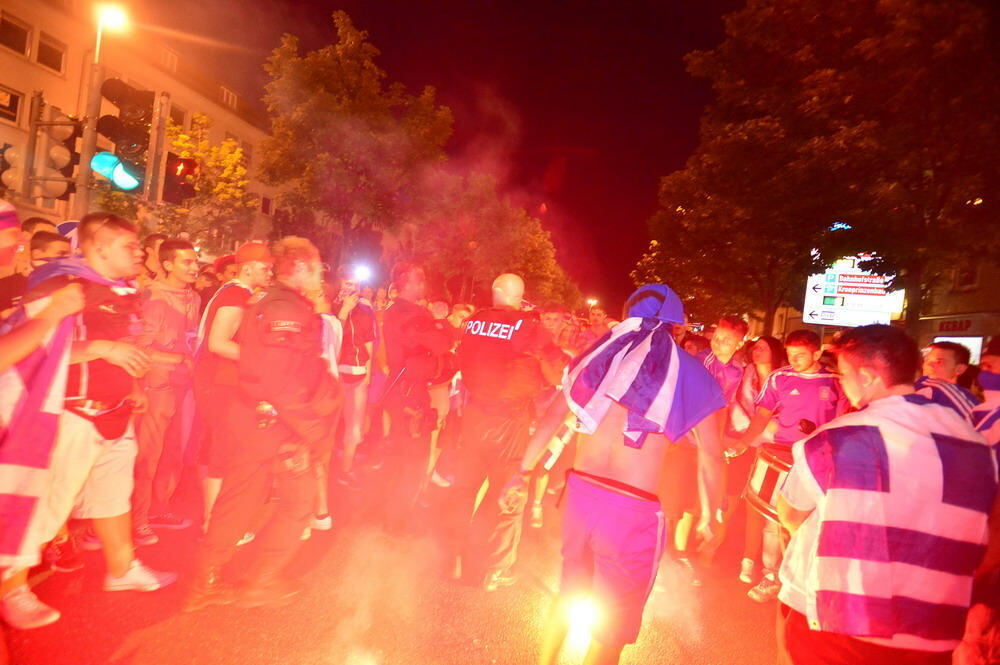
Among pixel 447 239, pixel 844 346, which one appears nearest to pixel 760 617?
pixel 844 346

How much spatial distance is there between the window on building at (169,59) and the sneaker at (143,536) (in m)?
35.3

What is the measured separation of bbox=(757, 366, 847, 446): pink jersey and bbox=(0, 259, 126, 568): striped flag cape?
4.64 meters

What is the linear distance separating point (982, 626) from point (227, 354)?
413 centimetres

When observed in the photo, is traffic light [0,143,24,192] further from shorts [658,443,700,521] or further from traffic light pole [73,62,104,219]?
shorts [658,443,700,521]

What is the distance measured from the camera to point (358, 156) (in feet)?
88.6

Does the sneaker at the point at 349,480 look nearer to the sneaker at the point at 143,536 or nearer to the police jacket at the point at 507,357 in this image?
the sneaker at the point at 143,536

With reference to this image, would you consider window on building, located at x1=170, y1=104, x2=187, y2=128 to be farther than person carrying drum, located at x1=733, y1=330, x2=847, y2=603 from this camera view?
Yes

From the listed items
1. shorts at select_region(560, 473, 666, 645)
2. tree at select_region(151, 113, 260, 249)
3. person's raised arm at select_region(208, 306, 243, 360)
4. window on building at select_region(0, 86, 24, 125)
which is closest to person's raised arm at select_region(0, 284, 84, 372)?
person's raised arm at select_region(208, 306, 243, 360)

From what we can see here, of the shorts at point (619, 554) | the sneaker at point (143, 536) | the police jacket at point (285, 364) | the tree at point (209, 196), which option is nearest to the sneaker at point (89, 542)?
the sneaker at point (143, 536)

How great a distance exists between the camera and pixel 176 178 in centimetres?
697

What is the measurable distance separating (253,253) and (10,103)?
27.5m

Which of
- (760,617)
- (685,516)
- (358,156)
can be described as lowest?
(760,617)

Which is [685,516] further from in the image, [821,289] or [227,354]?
[821,289]

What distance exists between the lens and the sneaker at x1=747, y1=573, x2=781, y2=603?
4.75 m
